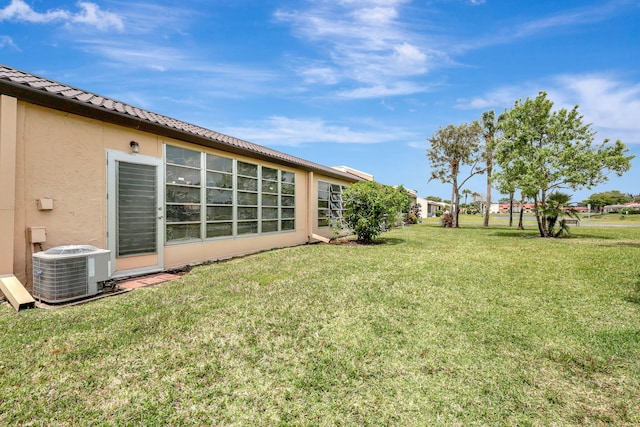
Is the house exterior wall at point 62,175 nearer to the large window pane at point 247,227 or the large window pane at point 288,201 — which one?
the large window pane at point 247,227

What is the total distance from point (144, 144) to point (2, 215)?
255cm

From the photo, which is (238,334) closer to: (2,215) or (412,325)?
(412,325)

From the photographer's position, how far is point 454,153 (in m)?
24.8

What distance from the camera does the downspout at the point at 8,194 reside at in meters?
4.09

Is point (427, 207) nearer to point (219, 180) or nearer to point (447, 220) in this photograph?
point (447, 220)

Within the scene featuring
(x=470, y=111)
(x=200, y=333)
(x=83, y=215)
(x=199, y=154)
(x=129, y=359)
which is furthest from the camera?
(x=470, y=111)

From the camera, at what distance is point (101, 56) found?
29.6 feet

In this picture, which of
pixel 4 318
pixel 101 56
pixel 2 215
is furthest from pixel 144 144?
pixel 101 56

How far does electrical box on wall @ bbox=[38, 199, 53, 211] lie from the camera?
14.8 ft

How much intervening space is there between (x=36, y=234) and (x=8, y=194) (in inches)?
26.4

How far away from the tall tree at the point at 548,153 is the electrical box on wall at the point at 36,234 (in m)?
17.5

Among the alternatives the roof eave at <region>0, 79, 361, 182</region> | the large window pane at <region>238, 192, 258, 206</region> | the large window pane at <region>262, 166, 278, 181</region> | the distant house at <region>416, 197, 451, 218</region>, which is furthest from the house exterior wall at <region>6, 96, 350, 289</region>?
the distant house at <region>416, 197, 451, 218</region>

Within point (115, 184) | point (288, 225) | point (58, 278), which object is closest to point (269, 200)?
point (288, 225)

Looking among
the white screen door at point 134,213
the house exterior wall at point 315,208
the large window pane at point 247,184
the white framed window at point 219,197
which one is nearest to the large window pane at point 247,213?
the white framed window at point 219,197
